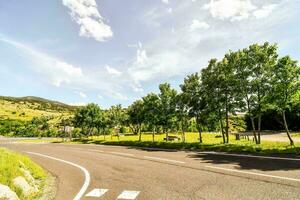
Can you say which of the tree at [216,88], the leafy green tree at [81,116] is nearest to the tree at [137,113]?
the leafy green tree at [81,116]

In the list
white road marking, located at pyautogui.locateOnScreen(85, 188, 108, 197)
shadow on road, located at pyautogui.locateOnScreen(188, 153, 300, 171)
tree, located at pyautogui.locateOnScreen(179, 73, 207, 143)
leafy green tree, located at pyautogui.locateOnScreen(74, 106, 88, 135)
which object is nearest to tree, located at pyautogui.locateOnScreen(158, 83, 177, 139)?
tree, located at pyautogui.locateOnScreen(179, 73, 207, 143)

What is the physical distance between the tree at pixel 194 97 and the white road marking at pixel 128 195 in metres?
26.1

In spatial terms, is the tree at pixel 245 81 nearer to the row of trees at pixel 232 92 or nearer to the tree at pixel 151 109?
the row of trees at pixel 232 92

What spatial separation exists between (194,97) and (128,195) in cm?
2764

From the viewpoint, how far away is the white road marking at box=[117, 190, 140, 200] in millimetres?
8830

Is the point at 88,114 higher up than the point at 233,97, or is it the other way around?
the point at 88,114

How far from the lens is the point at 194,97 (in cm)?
3584

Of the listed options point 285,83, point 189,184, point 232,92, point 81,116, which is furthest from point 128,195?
point 81,116

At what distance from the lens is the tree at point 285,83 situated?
82.7 ft

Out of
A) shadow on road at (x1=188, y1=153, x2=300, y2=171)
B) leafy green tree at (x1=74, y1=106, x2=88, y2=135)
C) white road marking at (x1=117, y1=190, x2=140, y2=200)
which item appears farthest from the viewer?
leafy green tree at (x1=74, y1=106, x2=88, y2=135)

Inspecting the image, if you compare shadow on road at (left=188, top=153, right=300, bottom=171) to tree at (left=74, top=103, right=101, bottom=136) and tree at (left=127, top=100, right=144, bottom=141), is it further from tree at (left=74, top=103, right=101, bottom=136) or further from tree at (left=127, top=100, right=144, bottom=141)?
tree at (left=74, top=103, right=101, bottom=136)

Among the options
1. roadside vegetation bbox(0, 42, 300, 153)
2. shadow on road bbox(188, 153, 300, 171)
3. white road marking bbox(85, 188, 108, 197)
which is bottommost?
white road marking bbox(85, 188, 108, 197)

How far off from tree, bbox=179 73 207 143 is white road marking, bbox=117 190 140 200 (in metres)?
26.1

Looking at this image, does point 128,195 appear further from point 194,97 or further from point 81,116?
point 81,116
